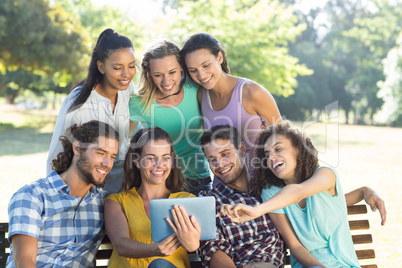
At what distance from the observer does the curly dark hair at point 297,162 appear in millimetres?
3414

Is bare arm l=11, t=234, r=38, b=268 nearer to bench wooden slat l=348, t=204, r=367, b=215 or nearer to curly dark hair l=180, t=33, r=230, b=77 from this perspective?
curly dark hair l=180, t=33, r=230, b=77

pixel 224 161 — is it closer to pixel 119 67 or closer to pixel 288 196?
pixel 288 196

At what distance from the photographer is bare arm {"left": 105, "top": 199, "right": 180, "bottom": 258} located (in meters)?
2.76

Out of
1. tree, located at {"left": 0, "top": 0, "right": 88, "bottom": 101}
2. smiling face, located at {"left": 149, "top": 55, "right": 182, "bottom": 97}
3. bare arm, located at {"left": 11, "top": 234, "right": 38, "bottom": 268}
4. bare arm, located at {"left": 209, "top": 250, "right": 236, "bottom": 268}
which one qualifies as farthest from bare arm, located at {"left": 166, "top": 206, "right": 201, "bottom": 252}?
tree, located at {"left": 0, "top": 0, "right": 88, "bottom": 101}

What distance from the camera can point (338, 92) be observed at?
45.1 meters

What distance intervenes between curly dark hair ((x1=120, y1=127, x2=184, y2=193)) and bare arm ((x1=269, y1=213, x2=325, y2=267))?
794mm

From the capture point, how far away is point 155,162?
3320mm

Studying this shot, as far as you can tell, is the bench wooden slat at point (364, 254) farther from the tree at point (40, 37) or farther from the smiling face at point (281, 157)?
the tree at point (40, 37)

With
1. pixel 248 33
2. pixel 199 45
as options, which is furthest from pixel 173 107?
pixel 248 33

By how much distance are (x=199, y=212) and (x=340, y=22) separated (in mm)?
57789

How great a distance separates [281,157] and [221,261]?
91 cm

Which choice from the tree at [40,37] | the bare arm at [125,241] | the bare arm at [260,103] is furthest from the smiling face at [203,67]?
the tree at [40,37]

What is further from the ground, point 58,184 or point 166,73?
point 166,73

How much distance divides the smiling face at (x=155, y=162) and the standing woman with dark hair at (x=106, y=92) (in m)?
0.62
